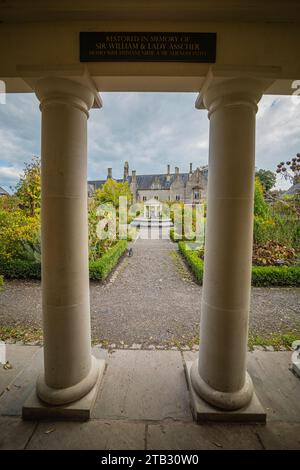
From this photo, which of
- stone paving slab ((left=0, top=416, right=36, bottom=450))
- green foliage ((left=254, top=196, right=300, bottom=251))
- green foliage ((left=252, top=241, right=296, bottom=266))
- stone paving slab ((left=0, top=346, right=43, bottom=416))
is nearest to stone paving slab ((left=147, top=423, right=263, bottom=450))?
stone paving slab ((left=0, top=416, right=36, bottom=450))

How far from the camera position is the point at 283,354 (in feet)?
11.8

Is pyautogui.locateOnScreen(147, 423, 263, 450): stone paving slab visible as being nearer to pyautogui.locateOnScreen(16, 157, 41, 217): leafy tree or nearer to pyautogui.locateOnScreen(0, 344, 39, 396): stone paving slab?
pyautogui.locateOnScreen(0, 344, 39, 396): stone paving slab

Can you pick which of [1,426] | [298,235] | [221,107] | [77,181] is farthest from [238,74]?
[298,235]

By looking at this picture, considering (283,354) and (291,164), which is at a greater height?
(291,164)

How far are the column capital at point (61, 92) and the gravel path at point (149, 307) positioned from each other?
12.8 feet

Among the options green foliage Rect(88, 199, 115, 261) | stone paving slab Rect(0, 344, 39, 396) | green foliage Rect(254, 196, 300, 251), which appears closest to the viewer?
stone paving slab Rect(0, 344, 39, 396)

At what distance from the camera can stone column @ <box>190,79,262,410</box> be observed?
2.24 m

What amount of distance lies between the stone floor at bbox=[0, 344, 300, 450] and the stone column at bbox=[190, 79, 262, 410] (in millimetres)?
315

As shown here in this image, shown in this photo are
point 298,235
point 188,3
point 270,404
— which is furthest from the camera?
point 298,235

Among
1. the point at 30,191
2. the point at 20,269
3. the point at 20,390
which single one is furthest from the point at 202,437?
→ the point at 30,191

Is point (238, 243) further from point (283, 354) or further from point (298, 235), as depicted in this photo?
point (298, 235)

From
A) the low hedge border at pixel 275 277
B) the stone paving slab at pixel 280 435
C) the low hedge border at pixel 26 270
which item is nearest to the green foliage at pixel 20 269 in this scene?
the low hedge border at pixel 26 270

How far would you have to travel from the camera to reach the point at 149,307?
573 centimetres

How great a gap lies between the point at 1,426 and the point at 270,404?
3.12m
